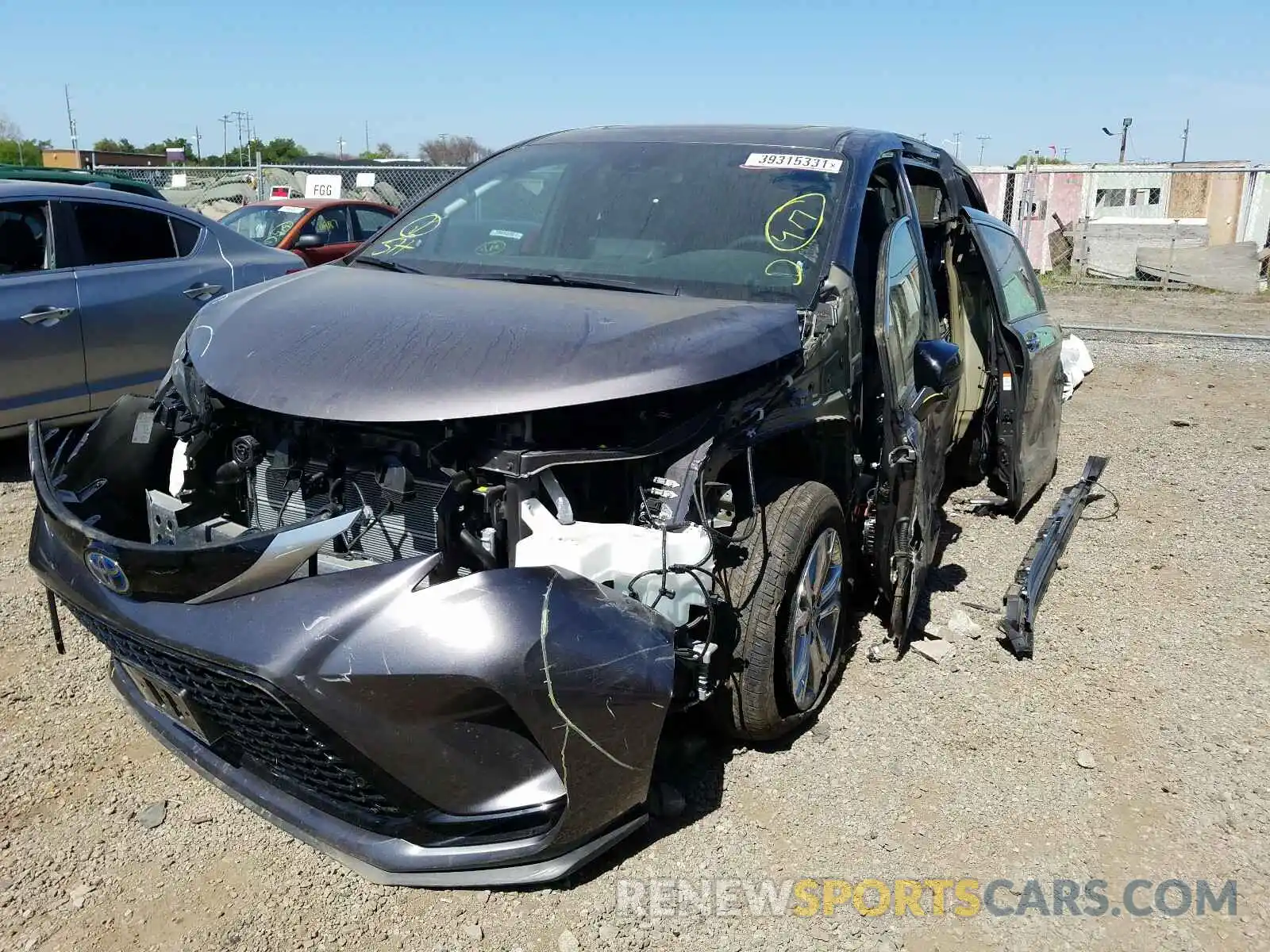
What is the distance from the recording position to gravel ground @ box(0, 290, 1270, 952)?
2418 millimetres

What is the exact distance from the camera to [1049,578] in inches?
179

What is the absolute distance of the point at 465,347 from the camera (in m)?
2.55

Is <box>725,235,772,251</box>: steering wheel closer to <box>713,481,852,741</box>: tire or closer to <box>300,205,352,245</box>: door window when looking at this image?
<box>713,481,852,741</box>: tire

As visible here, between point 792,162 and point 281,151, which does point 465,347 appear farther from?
point 281,151

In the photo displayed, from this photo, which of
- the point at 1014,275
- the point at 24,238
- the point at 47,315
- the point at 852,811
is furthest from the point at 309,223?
the point at 852,811


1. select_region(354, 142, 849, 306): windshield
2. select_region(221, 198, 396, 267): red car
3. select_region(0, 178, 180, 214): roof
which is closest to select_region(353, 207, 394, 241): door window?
select_region(221, 198, 396, 267): red car

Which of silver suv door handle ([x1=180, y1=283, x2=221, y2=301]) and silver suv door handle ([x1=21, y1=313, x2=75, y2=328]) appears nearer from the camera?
silver suv door handle ([x1=21, y1=313, x2=75, y2=328])

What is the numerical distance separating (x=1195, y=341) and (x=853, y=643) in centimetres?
1014

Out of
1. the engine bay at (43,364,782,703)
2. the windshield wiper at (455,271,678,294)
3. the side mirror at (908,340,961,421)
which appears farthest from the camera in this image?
the side mirror at (908,340,961,421)

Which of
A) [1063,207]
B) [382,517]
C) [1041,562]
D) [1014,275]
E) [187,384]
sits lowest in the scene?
[1041,562]

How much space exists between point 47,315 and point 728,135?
12.5 ft

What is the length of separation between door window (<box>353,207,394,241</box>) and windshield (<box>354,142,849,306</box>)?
7762mm
